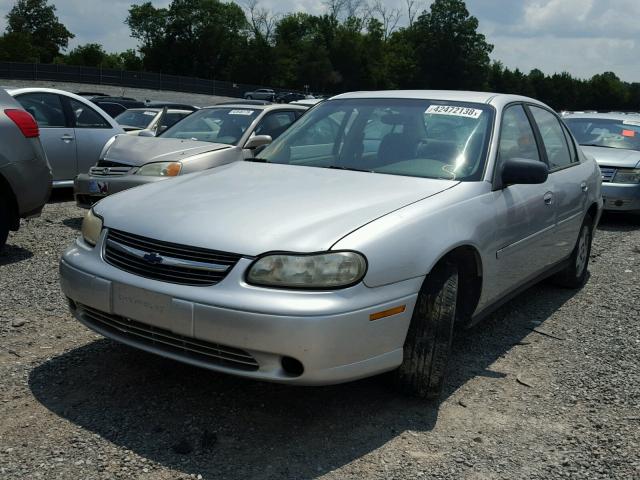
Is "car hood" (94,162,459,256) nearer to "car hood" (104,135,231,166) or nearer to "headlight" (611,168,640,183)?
"car hood" (104,135,231,166)

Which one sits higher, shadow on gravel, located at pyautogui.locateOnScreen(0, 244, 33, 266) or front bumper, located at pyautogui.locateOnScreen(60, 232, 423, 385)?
front bumper, located at pyautogui.locateOnScreen(60, 232, 423, 385)

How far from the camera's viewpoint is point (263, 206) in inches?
133

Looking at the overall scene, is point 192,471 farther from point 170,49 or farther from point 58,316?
point 170,49

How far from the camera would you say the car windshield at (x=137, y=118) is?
1360cm

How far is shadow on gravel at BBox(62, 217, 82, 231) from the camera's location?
769 cm

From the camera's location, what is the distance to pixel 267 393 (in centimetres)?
357

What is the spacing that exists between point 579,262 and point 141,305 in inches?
158

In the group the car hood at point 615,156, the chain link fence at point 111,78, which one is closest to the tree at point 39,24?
the chain link fence at point 111,78

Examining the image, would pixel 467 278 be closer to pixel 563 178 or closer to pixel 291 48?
pixel 563 178

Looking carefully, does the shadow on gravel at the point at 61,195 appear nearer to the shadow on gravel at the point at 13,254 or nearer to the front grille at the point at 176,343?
the shadow on gravel at the point at 13,254

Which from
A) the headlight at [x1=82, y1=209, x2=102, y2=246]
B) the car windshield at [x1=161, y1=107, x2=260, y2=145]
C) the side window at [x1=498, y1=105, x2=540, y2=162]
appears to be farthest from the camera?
the car windshield at [x1=161, y1=107, x2=260, y2=145]

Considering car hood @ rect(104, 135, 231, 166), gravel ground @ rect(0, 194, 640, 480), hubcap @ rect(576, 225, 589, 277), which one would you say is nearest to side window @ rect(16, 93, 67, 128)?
car hood @ rect(104, 135, 231, 166)

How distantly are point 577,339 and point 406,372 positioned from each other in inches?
72.2

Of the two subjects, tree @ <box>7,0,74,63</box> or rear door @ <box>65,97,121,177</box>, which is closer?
rear door @ <box>65,97,121,177</box>
